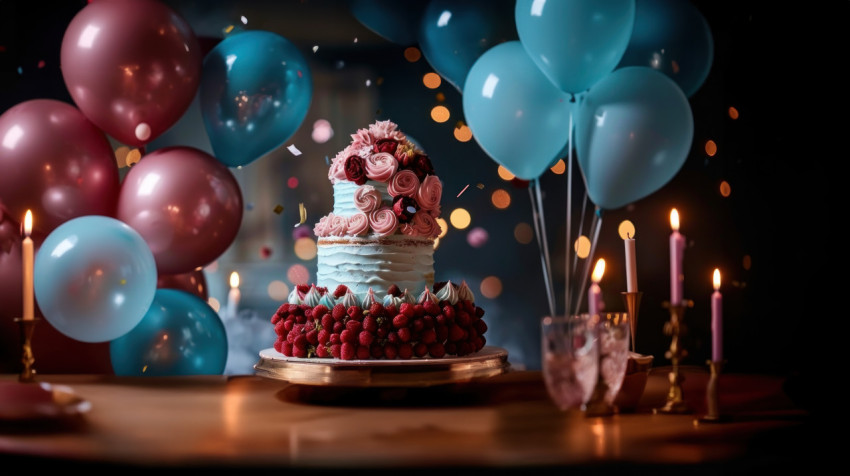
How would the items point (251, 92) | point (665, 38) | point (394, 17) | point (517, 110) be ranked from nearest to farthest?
point (517, 110) < point (665, 38) < point (251, 92) < point (394, 17)

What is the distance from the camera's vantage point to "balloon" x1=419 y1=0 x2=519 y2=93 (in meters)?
3.20

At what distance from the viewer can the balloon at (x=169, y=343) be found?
2973 mm

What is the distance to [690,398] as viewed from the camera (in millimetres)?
1950

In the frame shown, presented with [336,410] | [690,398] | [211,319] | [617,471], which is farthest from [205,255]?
[617,471]

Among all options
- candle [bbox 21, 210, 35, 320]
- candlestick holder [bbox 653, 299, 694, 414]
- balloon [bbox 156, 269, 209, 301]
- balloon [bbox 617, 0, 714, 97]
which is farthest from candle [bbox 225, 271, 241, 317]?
candlestick holder [bbox 653, 299, 694, 414]

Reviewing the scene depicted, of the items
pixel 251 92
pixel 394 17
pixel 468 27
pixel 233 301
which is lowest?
pixel 233 301

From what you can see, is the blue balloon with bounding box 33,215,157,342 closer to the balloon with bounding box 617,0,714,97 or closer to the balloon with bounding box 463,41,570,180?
the balloon with bounding box 463,41,570,180

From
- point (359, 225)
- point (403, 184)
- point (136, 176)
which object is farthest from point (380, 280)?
point (136, 176)

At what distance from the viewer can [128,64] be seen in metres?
2.84

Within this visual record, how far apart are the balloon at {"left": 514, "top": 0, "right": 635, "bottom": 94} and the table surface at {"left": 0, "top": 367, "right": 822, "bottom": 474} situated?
1008 mm

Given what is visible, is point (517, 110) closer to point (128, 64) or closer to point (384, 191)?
point (384, 191)

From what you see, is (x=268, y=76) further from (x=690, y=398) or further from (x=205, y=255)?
(x=690, y=398)

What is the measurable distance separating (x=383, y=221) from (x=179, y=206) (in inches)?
34.5

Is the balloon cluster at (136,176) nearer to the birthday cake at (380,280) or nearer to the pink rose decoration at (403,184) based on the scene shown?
the birthday cake at (380,280)
